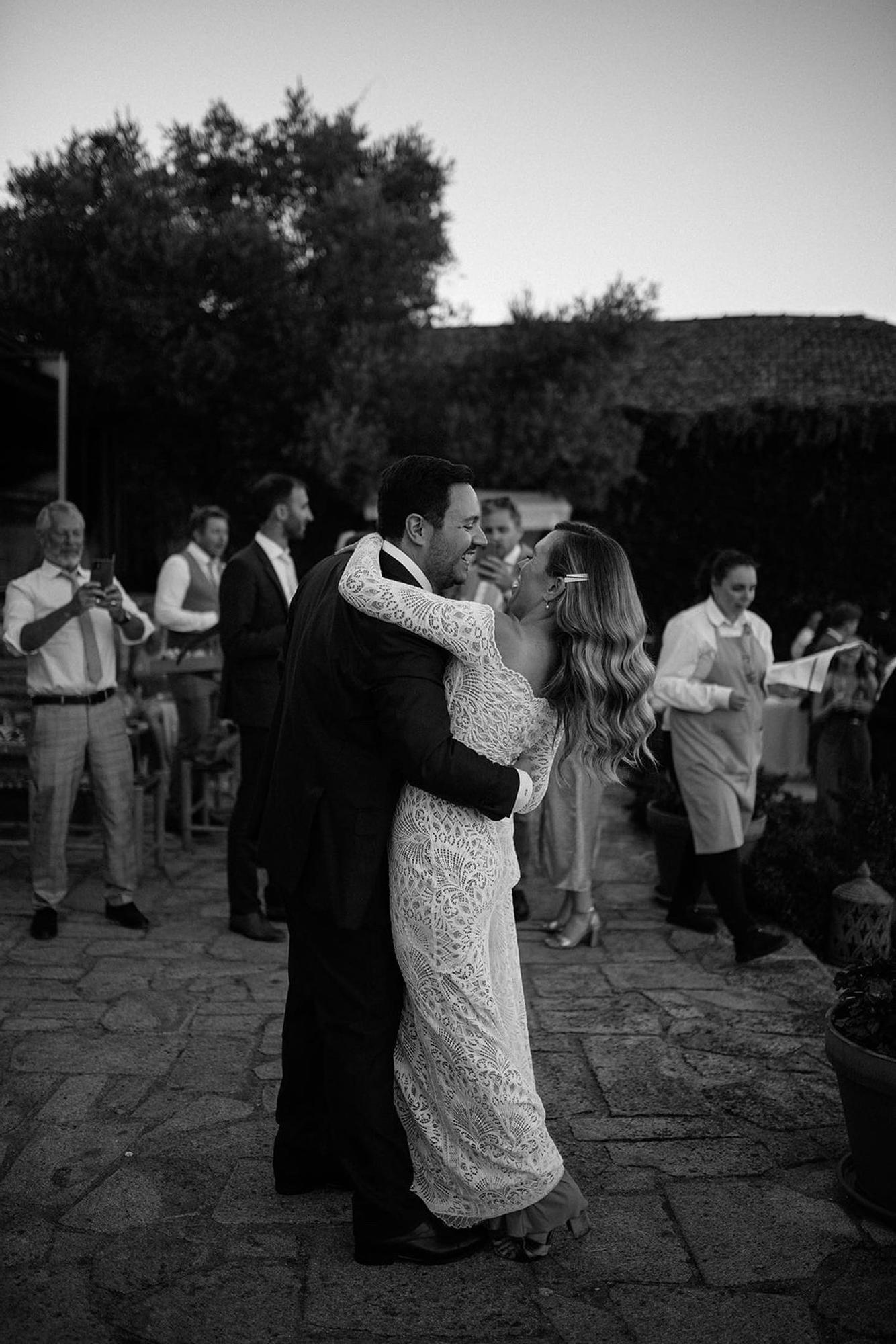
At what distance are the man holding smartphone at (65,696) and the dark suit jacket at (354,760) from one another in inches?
114

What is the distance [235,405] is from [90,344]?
6.48 ft

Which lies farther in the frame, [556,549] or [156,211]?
[156,211]

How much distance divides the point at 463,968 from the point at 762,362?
2008 cm

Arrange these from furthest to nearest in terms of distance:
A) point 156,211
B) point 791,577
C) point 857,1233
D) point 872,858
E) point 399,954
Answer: point 791,577
point 156,211
point 872,858
point 857,1233
point 399,954

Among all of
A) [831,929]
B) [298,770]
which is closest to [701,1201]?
[298,770]

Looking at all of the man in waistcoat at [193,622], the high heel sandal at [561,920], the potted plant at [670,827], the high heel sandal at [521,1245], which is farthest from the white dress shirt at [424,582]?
the man in waistcoat at [193,622]

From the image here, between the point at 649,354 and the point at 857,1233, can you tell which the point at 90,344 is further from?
the point at 857,1233

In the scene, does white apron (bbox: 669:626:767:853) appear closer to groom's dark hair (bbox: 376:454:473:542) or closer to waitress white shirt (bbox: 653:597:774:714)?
waitress white shirt (bbox: 653:597:774:714)

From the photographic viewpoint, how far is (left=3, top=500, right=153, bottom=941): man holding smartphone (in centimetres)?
577

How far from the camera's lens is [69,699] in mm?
5820

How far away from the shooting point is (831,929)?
238 inches

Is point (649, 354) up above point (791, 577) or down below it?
above

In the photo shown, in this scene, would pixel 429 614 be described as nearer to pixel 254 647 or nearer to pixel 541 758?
pixel 541 758

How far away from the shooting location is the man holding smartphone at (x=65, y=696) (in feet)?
18.9
